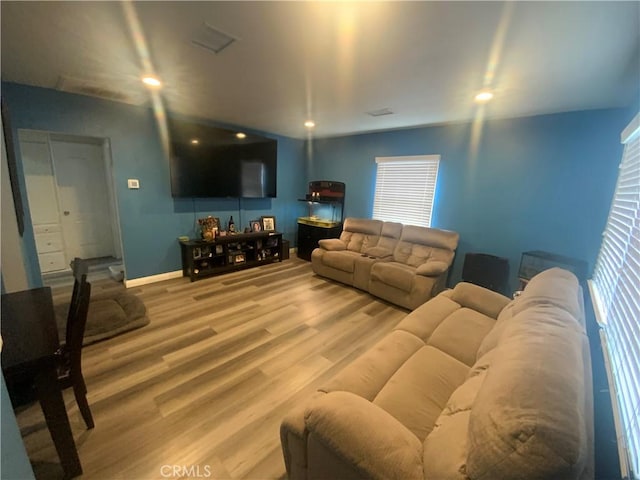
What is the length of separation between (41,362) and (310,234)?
13.8ft

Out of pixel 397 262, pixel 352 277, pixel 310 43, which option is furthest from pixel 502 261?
pixel 310 43

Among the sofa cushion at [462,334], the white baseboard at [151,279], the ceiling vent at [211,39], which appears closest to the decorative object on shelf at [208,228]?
the white baseboard at [151,279]

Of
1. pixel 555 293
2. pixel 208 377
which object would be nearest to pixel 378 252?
pixel 555 293

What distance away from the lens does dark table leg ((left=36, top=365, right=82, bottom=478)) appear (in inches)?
45.9

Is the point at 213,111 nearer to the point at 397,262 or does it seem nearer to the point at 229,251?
the point at 229,251

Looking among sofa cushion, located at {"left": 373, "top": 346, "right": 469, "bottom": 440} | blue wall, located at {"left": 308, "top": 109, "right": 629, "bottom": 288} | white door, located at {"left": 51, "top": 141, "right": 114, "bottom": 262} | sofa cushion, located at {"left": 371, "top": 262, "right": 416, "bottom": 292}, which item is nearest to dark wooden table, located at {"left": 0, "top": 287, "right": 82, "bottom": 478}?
sofa cushion, located at {"left": 373, "top": 346, "right": 469, "bottom": 440}

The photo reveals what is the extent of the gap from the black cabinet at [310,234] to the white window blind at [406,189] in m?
0.85

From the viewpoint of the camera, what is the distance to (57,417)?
1.21 m

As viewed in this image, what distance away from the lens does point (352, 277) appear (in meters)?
3.82

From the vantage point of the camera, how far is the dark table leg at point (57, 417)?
117 cm

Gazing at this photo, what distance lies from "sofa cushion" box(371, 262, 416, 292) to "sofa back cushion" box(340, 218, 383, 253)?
2.70 ft

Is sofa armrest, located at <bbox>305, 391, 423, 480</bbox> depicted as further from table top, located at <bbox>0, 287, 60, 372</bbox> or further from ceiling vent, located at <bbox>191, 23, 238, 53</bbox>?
ceiling vent, located at <bbox>191, 23, 238, 53</bbox>

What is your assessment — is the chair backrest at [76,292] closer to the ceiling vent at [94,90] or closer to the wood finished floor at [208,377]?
the wood finished floor at [208,377]

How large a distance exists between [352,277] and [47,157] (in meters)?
5.11
